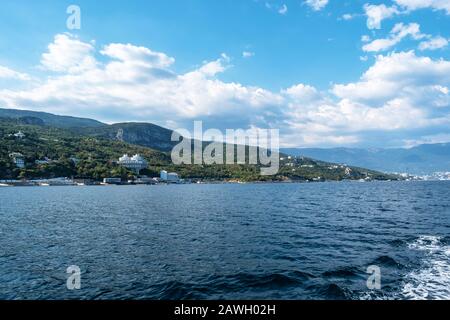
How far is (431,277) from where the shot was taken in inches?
1073

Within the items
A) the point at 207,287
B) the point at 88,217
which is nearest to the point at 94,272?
the point at 207,287

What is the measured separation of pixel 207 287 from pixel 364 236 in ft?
97.0

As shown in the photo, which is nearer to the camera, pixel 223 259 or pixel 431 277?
pixel 431 277

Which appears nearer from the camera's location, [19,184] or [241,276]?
[241,276]

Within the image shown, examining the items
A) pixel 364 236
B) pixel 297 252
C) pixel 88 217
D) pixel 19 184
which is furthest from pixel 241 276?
pixel 19 184

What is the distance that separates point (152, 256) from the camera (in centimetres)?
3328

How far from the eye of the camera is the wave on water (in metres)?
23.6

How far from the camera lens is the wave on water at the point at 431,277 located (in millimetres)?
23609
